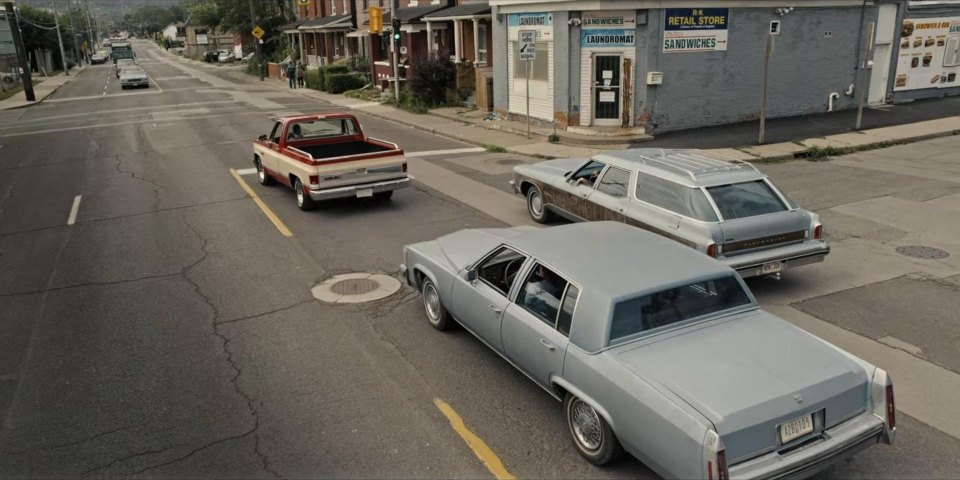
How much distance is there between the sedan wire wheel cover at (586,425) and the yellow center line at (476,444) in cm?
60

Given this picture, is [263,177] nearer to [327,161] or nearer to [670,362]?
[327,161]

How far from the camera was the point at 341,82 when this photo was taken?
39.4 m

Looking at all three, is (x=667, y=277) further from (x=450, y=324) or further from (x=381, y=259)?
(x=381, y=259)

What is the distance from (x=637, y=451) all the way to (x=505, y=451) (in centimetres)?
112

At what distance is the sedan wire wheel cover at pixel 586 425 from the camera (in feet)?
17.0

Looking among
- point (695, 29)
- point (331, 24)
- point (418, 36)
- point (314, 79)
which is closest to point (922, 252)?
point (695, 29)

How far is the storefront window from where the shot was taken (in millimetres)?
21531

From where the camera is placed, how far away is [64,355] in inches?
290

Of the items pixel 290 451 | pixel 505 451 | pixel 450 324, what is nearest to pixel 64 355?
pixel 290 451

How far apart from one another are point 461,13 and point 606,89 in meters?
10.2

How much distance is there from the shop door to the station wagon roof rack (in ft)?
33.0

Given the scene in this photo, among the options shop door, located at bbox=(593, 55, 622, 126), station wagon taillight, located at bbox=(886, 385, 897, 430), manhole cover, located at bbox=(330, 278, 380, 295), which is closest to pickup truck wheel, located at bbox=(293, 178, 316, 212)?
manhole cover, located at bbox=(330, 278, 380, 295)

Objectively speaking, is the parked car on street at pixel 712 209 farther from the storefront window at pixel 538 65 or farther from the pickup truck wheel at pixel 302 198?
Answer: the storefront window at pixel 538 65

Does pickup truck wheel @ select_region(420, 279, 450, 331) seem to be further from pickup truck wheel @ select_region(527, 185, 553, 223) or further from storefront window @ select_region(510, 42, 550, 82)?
storefront window @ select_region(510, 42, 550, 82)
